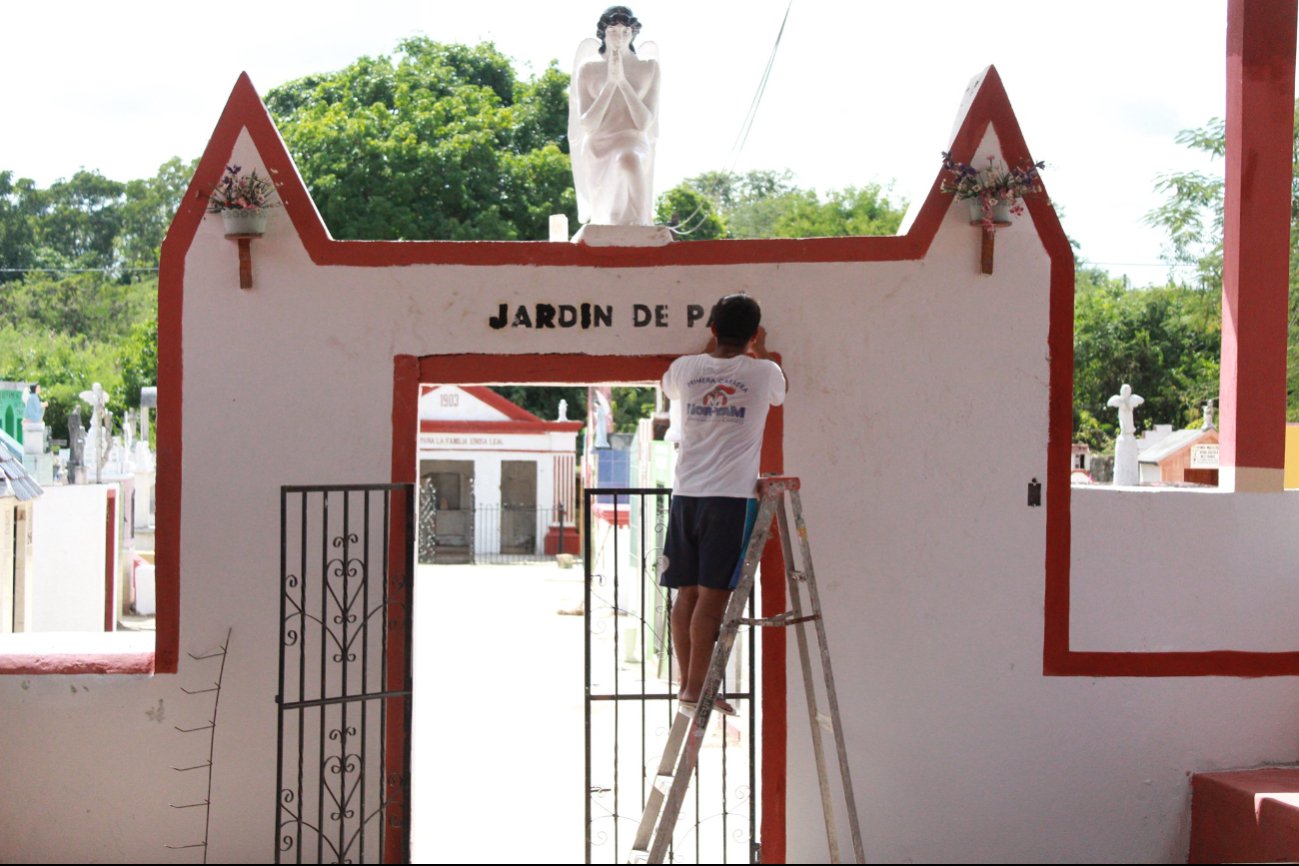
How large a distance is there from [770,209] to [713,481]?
4171cm

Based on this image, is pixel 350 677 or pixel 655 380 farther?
pixel 655 380

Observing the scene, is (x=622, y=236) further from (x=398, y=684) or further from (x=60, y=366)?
(x=60, y=366)

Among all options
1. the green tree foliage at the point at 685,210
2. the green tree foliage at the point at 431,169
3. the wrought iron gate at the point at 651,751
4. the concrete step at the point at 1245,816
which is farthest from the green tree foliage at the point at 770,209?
the concrete step at the point at 1245,816

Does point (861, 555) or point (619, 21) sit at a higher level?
point (619, 21)

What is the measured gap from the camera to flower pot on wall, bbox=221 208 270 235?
5.58 meters

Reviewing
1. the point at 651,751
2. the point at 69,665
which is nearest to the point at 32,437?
the point at 69,665

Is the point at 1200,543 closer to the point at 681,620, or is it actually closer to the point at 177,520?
the point at 681,620

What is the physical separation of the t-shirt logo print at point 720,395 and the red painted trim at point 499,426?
22281 millimetres

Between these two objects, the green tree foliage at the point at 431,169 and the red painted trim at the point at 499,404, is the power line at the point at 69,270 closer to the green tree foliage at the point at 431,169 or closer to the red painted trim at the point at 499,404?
the green tree foliage at the point at 431,169

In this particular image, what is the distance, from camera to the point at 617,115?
19.4ft

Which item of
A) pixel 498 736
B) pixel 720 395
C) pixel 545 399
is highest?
pixel 545 399

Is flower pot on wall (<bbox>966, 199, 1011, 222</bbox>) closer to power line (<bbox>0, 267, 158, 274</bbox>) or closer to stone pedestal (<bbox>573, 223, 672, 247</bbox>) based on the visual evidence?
stone pedestal (<bbox>573, 223, 672, 247</bbox>)

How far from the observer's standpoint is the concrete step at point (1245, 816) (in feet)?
17.7

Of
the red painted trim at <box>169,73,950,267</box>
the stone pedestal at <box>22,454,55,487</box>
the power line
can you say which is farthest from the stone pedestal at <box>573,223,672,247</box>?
the power line
